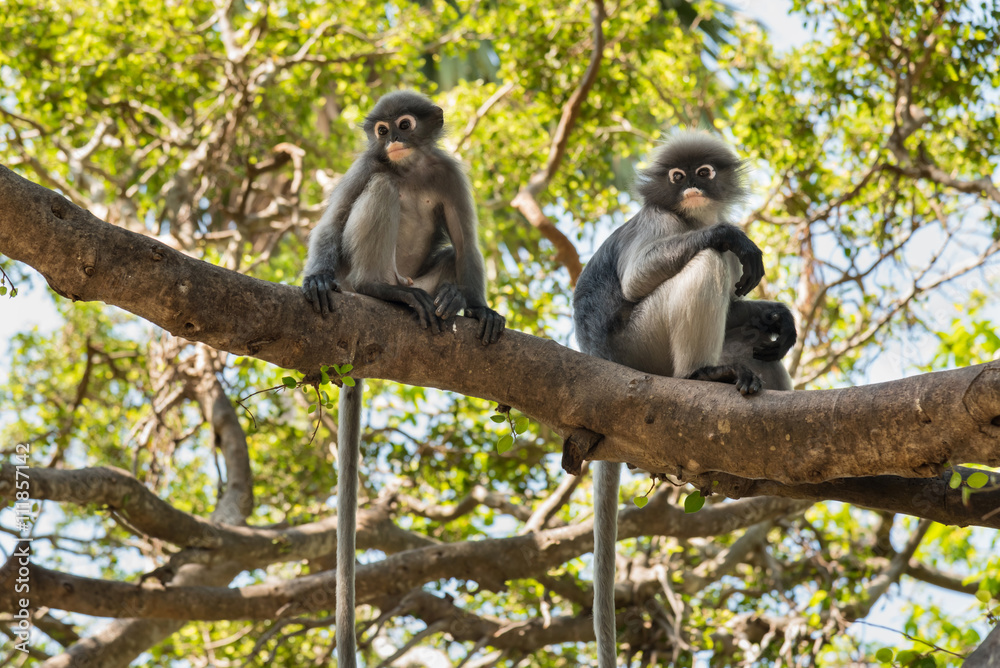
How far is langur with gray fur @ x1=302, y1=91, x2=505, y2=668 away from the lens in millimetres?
3510

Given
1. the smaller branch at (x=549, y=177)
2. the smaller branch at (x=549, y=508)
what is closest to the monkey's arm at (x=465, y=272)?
the smaller branch at (x=549, y=177)

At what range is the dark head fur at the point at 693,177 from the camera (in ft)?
13.5

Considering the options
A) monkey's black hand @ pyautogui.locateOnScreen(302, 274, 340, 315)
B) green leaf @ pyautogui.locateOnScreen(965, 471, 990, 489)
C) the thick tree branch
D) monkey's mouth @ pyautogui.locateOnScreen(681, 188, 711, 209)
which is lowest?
green leaf @ pyautogui.locateOnScreen(965, 471, 990, 489)

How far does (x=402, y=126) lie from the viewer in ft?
14.4

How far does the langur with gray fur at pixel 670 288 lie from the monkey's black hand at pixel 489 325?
2.47 ft

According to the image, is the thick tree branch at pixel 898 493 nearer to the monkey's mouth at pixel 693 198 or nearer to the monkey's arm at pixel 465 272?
the monkey's arm at pixel 465 272

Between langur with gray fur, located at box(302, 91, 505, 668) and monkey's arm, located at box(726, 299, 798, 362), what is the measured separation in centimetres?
120

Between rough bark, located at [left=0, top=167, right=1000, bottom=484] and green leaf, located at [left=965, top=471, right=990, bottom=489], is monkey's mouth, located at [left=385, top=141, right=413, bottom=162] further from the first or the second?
green leaf, located at [left=965, top=471, right=990, bottom=489]

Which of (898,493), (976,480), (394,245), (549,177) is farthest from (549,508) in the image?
(976,480)

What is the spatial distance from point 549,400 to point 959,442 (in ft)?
4.42

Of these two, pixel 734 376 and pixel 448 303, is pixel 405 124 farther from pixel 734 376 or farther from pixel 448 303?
pixel 734 376

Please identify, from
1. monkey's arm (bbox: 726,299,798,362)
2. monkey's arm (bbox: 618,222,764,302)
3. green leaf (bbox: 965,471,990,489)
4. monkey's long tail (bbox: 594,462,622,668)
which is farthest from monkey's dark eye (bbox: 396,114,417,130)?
green leaf (bbox: 965,471,990,489)

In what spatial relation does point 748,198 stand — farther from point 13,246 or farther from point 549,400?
point 13,246

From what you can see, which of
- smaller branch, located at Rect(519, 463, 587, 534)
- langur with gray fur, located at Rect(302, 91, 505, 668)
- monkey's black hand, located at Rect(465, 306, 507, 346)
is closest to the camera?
monkey's black hand, located at Rect(465, 306, 507, 346)
